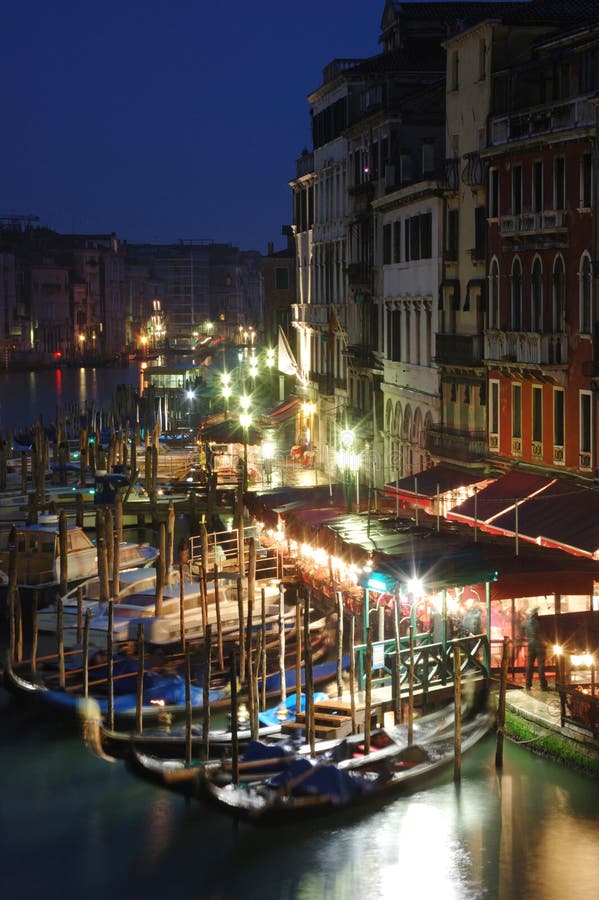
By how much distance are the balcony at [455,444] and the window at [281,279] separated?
29.6 metres

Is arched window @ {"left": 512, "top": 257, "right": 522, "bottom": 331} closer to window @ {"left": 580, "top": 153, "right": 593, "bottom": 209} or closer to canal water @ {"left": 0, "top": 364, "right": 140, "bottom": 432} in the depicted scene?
window @ {"left": 580, "top": 153, "right": 593, "bottom": 209}

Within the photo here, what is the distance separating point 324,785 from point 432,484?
10847 millimetres

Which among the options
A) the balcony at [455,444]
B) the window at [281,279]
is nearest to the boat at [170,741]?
the balcony at [455,444]

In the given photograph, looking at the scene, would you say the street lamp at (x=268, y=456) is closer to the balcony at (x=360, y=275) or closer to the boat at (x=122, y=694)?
the balcony at (x=360, y=275)

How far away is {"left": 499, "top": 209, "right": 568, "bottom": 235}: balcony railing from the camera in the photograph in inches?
909

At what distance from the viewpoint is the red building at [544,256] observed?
74.0 ft

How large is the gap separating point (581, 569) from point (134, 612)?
8170mm

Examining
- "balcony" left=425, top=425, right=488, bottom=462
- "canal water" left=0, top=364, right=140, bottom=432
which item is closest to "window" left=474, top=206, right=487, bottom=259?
"balcony" left=425, top=425, right=488, bottom=462

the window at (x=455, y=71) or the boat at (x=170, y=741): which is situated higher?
the window at (x=455, y=71)

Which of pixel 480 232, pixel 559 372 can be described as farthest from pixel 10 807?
pixel 480 232

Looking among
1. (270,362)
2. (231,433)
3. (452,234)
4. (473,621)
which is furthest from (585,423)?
(270,362)

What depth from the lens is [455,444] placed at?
27703 mm

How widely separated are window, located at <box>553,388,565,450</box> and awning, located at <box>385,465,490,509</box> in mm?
2345

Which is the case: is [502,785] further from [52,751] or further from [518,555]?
[52,751]
